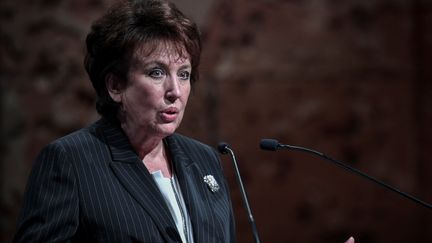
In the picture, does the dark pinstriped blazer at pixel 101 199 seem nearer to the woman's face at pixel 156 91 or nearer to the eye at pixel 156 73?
the woman's face at pixel 156 91

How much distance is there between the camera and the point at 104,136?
208 centimetres

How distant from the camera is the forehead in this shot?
6.67 feet

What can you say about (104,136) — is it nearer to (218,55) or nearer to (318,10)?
(218,55)

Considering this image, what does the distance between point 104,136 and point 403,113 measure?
114 inches

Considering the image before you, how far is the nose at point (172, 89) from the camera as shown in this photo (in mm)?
2041

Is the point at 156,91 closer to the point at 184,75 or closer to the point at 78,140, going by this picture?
the point at 184,75

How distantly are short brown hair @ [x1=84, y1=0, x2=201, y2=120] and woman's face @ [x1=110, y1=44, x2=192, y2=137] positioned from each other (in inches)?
1.3

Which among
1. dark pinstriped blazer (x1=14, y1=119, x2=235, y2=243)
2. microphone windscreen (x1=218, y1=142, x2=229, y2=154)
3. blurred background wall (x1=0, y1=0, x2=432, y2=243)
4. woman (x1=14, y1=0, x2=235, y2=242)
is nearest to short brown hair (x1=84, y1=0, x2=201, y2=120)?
woman (x1=14, y1=0, x2=235, y2=242)

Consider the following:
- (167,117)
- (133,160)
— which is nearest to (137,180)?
(133,160)

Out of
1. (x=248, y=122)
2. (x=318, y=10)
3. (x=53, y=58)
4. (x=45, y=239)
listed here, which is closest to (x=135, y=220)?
(x=45, y=239)

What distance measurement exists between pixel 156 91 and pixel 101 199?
0.33 metres

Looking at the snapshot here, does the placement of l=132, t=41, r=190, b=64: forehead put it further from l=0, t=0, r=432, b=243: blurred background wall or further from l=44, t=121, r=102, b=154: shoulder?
l=0, t=0, r=432, b=243: blurred background wall

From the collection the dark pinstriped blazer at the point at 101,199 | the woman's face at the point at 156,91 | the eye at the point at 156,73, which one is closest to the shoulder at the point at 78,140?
the dark pinstriped blazer at the point at 101,199

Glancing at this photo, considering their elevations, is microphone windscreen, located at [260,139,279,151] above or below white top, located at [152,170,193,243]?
above
